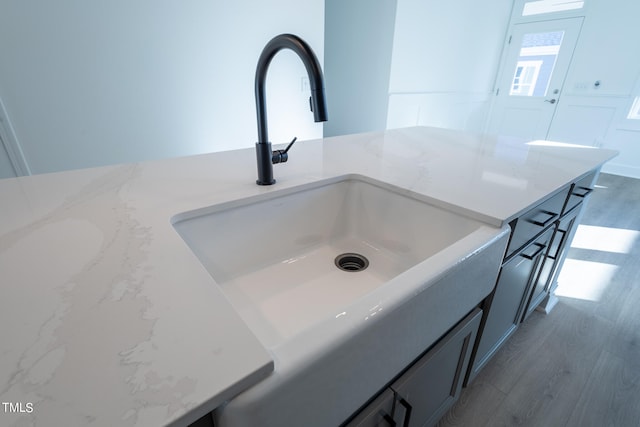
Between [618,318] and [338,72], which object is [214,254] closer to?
[618,318]

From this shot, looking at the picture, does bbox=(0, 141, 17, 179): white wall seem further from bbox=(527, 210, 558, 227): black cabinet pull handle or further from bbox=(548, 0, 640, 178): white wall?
bbox=(548, 0, 640, 178): white wall

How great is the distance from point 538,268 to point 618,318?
0.92 metres

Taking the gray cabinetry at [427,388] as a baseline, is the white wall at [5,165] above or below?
above

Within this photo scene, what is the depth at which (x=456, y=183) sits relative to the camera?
0.83 m

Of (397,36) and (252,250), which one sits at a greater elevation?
(397,36)

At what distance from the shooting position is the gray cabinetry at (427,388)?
54 centimetres

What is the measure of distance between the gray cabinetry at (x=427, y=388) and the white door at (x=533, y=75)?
4.98 meters

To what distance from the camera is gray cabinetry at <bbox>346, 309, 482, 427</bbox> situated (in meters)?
0.54

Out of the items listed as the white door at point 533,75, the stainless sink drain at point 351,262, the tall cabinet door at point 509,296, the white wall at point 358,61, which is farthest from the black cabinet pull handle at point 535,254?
the white door at point 533,75

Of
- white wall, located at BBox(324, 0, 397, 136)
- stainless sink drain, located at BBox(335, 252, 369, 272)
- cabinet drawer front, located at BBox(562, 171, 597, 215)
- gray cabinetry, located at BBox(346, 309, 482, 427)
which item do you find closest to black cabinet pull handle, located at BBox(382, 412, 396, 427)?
gray cabinetry, located at BBox(346, 309, 482, 427)

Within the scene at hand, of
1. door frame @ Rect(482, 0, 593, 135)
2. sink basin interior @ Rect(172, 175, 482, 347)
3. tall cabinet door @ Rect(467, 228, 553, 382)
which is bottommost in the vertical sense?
tall cabinet door @ Rect(467, 228, 553, 382)

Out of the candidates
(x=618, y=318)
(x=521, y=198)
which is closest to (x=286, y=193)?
(x=521, y=198)

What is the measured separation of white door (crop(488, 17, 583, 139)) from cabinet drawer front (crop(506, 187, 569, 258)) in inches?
177

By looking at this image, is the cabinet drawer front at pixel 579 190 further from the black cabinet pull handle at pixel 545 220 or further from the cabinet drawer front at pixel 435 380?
the cabinet drawer front at pixel 435 380
